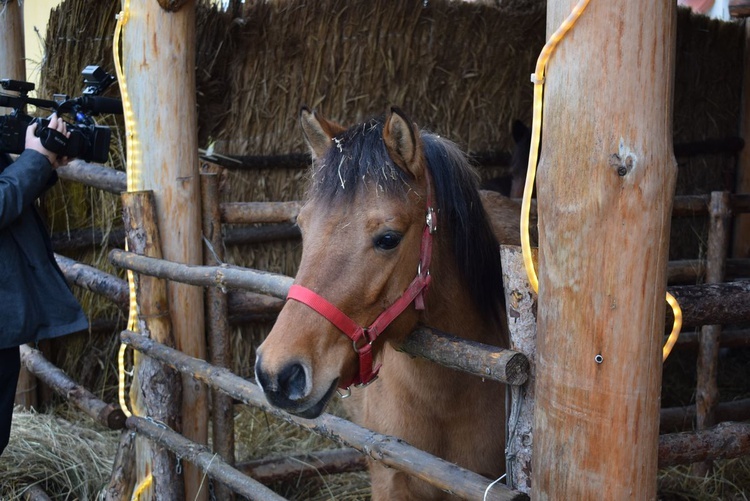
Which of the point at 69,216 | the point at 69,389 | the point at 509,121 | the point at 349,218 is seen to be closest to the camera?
the point at 349,218

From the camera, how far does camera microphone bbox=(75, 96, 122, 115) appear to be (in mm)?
2844

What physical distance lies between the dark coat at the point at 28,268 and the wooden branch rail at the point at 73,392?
0.67 m

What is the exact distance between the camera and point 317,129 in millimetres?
2303

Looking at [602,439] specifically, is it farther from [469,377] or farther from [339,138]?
[339,138]

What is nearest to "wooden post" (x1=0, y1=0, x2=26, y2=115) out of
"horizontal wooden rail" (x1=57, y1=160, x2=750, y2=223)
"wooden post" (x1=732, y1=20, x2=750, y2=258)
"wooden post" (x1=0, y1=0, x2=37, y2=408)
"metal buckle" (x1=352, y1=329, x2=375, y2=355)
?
"wooden post" (x1=0, y1=0, x2=37, y2=408)

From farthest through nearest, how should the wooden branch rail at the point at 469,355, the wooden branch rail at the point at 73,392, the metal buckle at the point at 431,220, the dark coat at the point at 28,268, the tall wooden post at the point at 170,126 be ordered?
the wooden branch rail at the point at 73,392 → the tall wooden post at the point at 170,126 → the dark coat at the point at 28,268 → the metal buckle at the point at 431,220 → the wooden branch rail at the point at 469,355

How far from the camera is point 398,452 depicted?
210cm

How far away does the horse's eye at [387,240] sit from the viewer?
2008mm

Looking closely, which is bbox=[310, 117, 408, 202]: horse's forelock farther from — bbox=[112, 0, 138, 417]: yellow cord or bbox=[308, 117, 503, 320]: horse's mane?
bbox=[112, 0, 138, 417]: yellow cord

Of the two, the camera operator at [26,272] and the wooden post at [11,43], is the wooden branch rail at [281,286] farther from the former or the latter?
the wooden post at [11,43]

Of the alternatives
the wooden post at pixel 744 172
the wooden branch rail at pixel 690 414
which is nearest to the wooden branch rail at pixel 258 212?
the wooden branch rail at pixel 690 414

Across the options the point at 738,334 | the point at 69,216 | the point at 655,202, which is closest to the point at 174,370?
the point at 69,216

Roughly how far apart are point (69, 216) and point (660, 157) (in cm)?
411

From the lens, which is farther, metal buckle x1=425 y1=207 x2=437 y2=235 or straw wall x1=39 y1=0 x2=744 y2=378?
straw wall x1=39 y1=0 x2=744 y2=378
